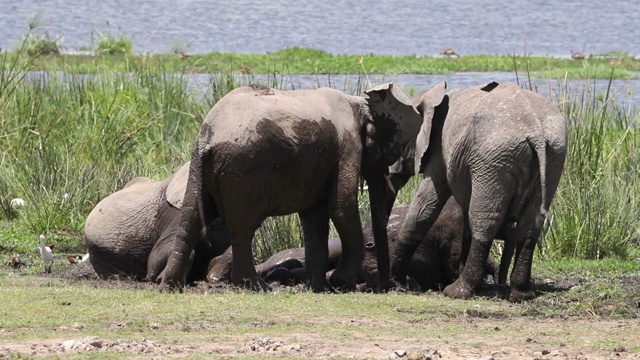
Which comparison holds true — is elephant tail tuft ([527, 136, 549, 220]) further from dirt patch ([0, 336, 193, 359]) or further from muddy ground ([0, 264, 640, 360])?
dirt patch ([0, 336, 193, 359])

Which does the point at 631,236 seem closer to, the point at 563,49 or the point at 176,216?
the point at 176,216

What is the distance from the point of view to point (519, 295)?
11.2 meters

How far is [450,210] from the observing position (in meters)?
12.4

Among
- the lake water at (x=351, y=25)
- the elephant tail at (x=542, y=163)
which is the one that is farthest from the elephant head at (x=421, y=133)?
the lake water at (x=351, y=25)

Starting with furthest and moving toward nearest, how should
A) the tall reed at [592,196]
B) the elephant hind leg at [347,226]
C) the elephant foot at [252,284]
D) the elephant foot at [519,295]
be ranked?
the tall reed at [592,196], the elephant hind leg at [347,226], the elephant foot at [252,284], the elephant foot at [519,295]

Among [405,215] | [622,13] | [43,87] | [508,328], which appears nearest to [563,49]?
[622,13]

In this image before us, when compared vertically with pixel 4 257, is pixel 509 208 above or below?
above

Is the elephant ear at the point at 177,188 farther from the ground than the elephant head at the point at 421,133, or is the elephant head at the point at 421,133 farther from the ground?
the elephant head at the point at 421,133

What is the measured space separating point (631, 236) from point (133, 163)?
17.6 ft

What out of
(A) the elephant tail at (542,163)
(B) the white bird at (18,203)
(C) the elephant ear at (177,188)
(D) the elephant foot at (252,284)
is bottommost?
(B) the white bird at (18,203)

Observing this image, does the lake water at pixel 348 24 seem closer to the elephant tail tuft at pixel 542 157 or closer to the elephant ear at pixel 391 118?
the elephant ear at pixel 391 118

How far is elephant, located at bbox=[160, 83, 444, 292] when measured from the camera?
→ 1092cm

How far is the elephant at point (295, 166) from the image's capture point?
35.8 feet

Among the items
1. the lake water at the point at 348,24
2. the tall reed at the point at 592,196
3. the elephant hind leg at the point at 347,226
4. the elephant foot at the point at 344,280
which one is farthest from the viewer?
the lake water at the point at 348,24
